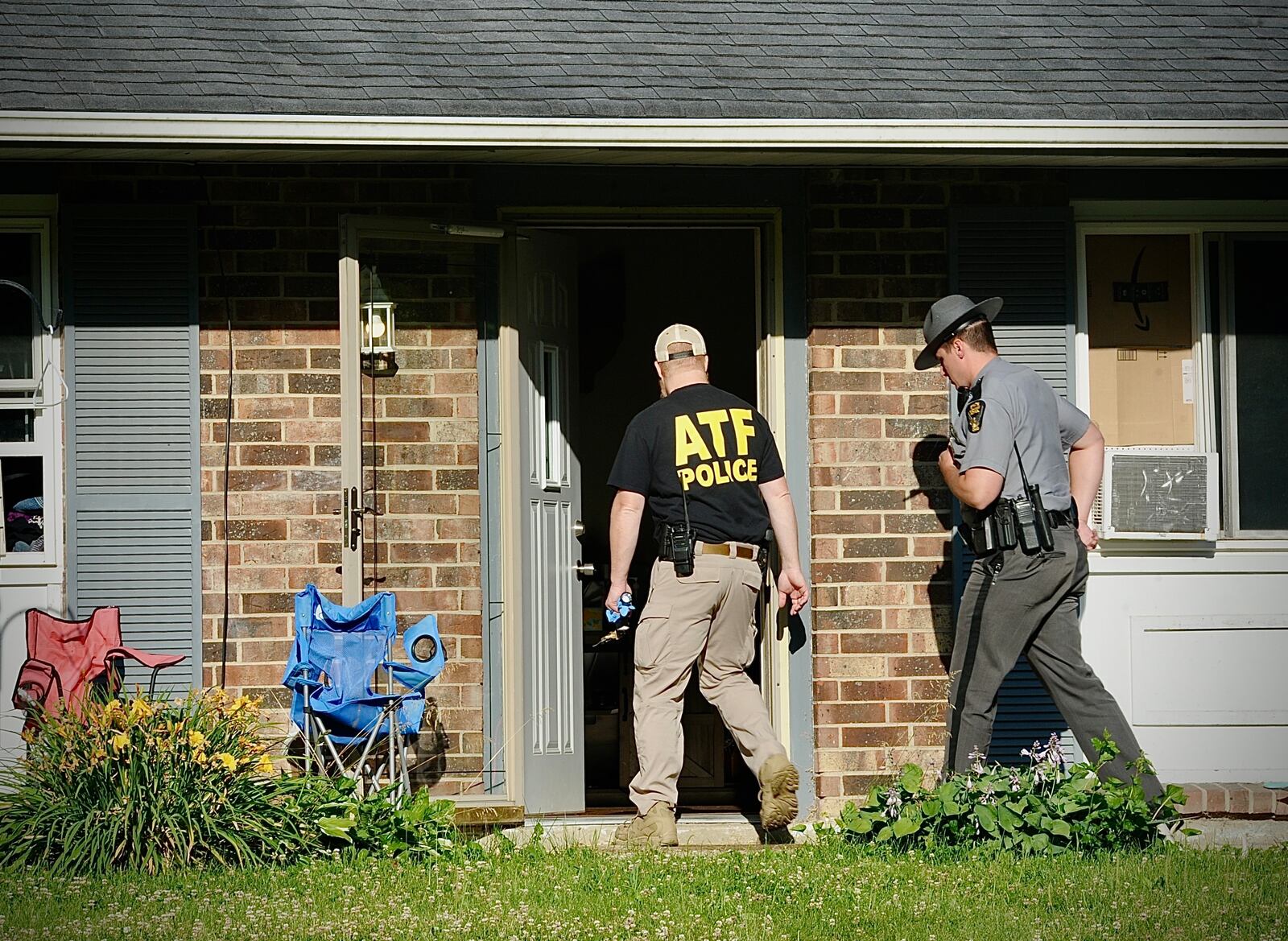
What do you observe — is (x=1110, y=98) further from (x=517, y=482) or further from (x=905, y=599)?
(x=517, y=482)

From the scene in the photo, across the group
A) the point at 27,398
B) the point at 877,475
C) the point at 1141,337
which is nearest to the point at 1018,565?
the point at 877,475

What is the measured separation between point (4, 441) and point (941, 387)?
3.81m

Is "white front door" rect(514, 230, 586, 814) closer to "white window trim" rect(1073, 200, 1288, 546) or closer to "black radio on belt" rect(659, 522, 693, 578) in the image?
"black radio on belt" rect(659, 522, 693, 578)

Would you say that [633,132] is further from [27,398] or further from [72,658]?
[72,658]

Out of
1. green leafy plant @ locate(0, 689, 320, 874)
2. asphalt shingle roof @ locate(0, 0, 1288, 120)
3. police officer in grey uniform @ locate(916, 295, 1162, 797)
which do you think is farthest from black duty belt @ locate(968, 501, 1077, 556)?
green leafy plant @ locate(0, 689, 320, 874)

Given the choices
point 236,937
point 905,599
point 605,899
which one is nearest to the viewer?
point 236,937

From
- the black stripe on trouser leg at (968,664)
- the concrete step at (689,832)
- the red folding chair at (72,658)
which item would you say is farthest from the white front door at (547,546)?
the black stripe on trouser leg at (968,664)

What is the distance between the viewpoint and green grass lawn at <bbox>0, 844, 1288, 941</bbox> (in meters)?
4.50

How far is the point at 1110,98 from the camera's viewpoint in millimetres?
6062

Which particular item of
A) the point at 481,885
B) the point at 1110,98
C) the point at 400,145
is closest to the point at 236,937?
the point at 481,885

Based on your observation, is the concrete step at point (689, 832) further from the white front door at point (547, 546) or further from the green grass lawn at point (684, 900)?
the green grass lawn at point (684, 900)

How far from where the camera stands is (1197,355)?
680 centimetres

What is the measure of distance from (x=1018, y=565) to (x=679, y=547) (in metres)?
1.22

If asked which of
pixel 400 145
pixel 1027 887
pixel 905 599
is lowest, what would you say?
pixel 1027 887
